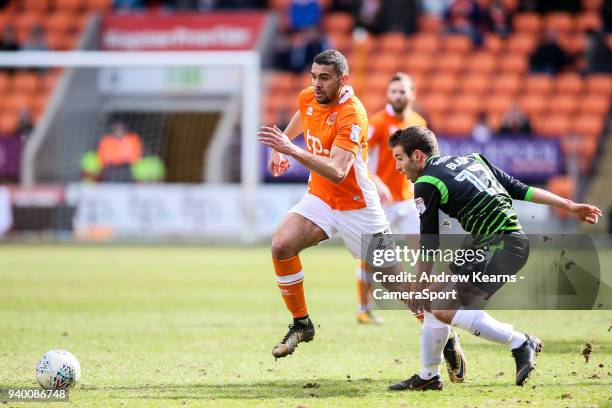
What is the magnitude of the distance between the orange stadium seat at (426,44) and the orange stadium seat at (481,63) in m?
0.90

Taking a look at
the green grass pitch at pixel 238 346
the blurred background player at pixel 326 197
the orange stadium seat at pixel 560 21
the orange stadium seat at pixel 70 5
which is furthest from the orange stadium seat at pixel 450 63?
the blurred background player at pixel 326 197

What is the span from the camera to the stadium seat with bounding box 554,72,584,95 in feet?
80.7

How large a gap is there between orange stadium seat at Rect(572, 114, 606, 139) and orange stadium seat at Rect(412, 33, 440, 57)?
13.1 ft

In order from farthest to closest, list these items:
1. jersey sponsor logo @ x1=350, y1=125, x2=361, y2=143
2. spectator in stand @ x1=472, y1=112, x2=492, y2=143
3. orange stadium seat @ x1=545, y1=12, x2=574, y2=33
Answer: orange stadium seat @ x1=545, y1=12, x2=574, y2=33, spectator in stand @ x1=472, y1=112, x2=492, y2=143, jersey sponsor logo @ x1=350, y1=125, x2=361, y2=143

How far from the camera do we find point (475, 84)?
25.3 m

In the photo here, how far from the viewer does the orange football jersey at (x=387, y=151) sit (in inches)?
433

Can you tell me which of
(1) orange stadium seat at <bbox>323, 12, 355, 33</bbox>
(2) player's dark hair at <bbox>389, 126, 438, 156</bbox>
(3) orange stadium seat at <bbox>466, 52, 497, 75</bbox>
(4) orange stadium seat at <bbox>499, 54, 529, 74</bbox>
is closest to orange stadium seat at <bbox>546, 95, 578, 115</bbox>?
(4) orange stadium seat at <bbox>499, 54, 529, 74</bbox>

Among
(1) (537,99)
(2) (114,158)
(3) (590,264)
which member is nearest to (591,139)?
(1) (537,99)

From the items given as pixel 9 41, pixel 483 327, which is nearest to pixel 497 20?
pixel 9 41

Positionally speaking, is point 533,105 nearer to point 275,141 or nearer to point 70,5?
point 70,5

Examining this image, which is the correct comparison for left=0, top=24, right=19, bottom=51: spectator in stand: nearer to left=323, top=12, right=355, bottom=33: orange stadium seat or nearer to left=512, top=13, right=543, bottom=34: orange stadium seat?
left=323, top=12, right=355, bottom=33: orange stadium seat

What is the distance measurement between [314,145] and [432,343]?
6.46 feet

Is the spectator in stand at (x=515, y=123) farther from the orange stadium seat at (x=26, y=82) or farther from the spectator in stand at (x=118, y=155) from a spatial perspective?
the orange stadium seat at (x=26, y=82)

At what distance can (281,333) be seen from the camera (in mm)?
10312
